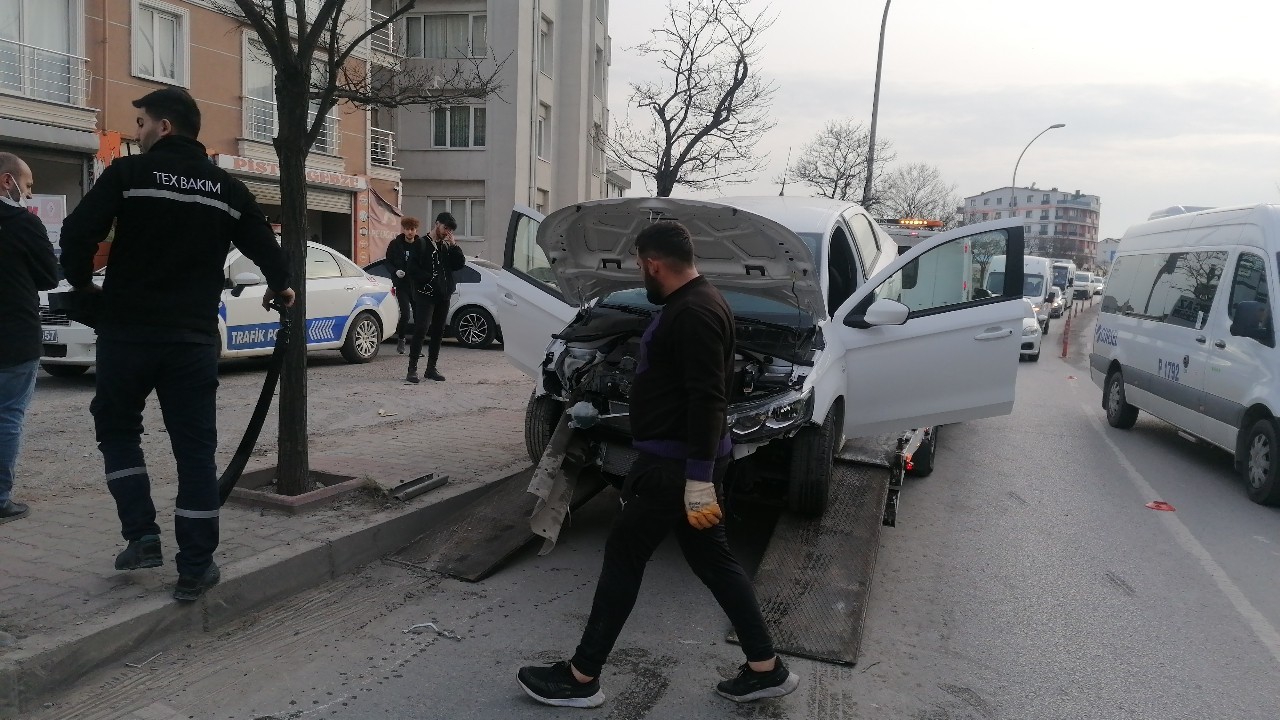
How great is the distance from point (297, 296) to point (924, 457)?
5.23 meters

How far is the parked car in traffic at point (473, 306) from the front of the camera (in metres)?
15.6

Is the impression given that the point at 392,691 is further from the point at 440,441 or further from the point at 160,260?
the point at 440,441

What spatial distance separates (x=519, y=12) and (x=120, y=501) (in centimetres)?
2843

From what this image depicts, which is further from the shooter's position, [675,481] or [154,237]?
[154,237]

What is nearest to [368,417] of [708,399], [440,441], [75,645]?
[440,441]

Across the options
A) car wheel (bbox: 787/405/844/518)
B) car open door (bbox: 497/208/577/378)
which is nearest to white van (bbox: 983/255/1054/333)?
car open door (bbox: 497/208/577/378)

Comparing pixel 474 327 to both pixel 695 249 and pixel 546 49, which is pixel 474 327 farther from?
pixel 546 49

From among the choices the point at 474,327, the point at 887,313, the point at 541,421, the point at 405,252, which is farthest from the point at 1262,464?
the point at 474,327

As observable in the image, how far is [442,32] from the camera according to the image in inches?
1238

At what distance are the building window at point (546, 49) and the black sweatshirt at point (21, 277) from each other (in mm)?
29497

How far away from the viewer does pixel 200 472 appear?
4098 mm

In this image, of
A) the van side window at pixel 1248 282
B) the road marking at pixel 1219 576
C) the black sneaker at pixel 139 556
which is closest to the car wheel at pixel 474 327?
the road marking at pixel 1219 576

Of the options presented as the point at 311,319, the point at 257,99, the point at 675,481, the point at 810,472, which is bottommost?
the point at 810,472

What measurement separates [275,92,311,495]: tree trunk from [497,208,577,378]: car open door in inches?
61.5
